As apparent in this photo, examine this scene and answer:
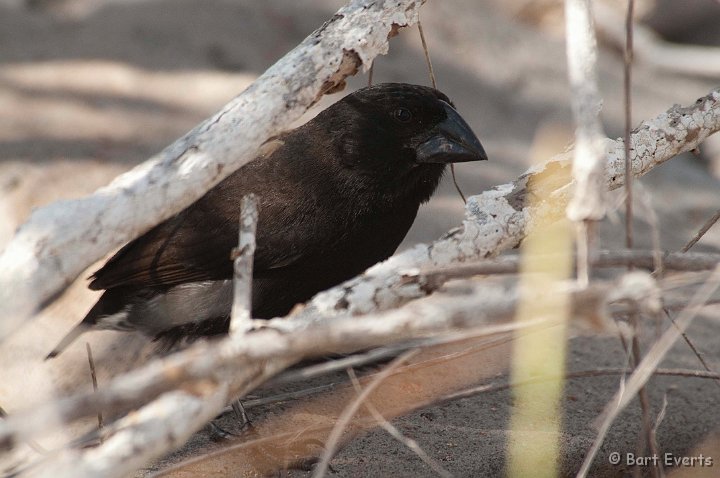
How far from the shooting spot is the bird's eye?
131 inches

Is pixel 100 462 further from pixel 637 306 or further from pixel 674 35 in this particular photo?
pixel 674 35

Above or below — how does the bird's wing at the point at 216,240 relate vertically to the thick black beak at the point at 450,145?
below

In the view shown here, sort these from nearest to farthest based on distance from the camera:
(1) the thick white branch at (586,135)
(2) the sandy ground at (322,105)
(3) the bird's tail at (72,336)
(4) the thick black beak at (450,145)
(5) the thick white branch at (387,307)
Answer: (5) the thick white branch at (387,307) → (1) the thick white branch at (586,135) → (2) the sandy ground at (322,105) → (4) the thick black beak at (450,145) → (3) the bird's tail at (72,336)

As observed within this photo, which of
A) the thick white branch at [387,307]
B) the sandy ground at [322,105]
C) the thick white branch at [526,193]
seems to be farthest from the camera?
the sandy ground at [322,105]

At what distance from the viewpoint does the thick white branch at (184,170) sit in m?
1.94

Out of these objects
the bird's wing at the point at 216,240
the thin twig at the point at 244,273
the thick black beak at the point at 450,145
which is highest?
the thick black beak at the point at 450,145

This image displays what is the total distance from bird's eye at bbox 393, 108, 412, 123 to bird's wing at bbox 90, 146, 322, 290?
0.48m

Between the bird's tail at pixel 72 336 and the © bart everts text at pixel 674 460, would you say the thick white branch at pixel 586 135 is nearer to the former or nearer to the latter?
the © bart everts text at pixel 674 460

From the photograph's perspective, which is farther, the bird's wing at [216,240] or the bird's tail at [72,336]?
the bird's tail at [72,336]

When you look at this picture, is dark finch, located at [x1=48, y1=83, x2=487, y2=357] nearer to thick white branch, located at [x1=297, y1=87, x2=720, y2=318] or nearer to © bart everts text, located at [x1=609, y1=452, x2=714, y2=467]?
thick white branch, located at [x1=297, y1=87, x2=720, y2=318]

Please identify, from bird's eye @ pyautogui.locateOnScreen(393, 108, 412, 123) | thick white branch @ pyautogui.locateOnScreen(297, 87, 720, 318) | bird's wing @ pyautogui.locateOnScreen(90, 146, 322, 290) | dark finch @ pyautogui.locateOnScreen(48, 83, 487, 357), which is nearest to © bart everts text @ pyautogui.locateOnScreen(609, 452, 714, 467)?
thick white branch @ pyautogui.locateOnScreen(297, 87, 720, 318)

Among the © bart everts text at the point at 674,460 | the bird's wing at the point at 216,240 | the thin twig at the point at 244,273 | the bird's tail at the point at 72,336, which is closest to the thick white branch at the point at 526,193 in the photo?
the thin twig at the point at 244,273

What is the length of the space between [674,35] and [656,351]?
7.02 meters

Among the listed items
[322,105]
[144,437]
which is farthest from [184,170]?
[322,105]
